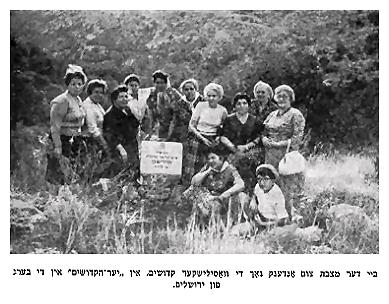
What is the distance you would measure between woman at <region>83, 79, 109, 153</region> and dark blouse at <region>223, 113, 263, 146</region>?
3.77ft

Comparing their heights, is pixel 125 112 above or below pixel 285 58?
below

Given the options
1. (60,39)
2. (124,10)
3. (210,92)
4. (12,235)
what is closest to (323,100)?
(210,92)

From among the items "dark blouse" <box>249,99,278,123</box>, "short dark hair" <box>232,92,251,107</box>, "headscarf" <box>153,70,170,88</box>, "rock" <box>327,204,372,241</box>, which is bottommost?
"rock" <box>327,204,372,241</box>

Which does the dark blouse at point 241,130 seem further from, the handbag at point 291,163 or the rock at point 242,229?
the rock at point 242,229

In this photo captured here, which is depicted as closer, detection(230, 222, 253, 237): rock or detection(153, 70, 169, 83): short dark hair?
detection(230, 222, 253, 237): rock

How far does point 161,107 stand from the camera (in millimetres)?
7285

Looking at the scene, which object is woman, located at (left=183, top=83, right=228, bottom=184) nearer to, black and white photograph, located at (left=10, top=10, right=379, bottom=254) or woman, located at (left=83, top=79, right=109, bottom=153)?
black and white photograph, located at (left=10, top=10, right=379, bottom=254)

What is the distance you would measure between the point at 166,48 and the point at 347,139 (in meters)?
1.91

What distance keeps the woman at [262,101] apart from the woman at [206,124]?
28 cm

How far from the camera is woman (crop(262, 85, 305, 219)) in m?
7.26

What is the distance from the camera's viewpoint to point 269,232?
23.7 ft

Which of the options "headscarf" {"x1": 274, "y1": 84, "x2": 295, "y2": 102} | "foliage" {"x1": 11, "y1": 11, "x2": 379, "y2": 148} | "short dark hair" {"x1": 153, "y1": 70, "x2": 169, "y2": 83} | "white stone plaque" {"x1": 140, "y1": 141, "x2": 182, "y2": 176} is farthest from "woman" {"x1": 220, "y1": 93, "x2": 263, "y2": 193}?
"short dark hair" {"x1": 153, "y1": 70, "x2": 169, "y2": 83}

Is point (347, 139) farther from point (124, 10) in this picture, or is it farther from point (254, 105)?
point (124, 10)
